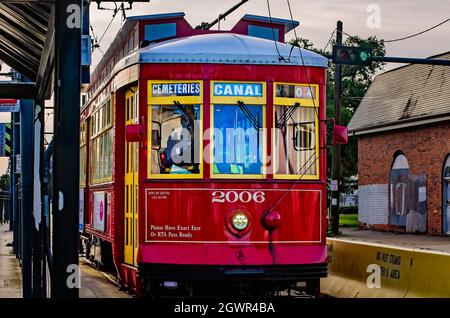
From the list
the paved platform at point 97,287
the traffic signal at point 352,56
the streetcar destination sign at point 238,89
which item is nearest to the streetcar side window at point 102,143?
the paved platform at point 97,287

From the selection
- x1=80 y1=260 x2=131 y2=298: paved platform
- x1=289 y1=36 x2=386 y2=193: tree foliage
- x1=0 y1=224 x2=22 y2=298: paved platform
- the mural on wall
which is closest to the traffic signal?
x1=80 y1=260 x2=131 y2=298: paved platform

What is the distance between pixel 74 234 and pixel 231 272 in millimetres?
6504

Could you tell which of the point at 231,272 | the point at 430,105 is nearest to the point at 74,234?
the point at 231,272

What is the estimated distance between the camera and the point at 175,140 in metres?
12.0

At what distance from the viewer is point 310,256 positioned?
12.1 metres

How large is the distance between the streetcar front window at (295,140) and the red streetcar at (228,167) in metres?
0.01

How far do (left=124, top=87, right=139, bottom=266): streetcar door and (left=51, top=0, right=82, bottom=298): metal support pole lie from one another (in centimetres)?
680

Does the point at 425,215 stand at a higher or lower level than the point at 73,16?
lower

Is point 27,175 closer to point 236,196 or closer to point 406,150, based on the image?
point 236,196

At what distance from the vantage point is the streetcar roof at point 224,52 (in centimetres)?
1205

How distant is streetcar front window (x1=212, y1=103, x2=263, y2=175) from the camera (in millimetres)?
11859

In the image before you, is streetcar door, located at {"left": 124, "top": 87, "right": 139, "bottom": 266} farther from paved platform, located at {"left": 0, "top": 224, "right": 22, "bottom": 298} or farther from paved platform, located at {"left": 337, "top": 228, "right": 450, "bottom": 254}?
paved platform, located at {"left": 337, "top": 228, "right": 450, "bottom": 254}

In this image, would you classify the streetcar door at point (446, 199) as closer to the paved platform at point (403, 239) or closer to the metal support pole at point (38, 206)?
the paved platform at point (403, 239)
